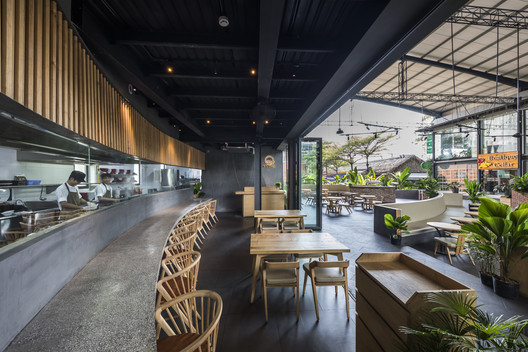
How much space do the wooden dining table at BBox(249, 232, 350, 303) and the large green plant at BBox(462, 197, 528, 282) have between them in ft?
6.98

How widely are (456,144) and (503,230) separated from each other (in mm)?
16343

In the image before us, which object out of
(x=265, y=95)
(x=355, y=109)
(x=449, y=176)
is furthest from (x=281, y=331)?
(x=449, y=176)

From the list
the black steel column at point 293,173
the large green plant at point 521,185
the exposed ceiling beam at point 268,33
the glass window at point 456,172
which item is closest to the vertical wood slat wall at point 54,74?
the exposed ceiling beam at point 268,33

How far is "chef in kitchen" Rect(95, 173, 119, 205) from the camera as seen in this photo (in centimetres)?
237

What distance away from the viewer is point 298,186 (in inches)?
262

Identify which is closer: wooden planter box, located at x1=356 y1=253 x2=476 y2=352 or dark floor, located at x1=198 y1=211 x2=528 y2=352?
wooden planter box, located at x1=356 y1=253 x2=476 y2=352

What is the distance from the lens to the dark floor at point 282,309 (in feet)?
6.93

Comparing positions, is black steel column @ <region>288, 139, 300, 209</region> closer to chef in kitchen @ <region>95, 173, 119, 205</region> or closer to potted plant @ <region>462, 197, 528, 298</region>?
potted plant @ <region>462, 197, 528, 298</region>

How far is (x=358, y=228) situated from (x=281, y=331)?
211 inches

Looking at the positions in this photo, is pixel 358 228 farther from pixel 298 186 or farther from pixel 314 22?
pixel 314 22

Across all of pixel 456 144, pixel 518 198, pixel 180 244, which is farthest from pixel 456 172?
pixel 180 244

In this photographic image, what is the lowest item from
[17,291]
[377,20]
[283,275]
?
[283,275]

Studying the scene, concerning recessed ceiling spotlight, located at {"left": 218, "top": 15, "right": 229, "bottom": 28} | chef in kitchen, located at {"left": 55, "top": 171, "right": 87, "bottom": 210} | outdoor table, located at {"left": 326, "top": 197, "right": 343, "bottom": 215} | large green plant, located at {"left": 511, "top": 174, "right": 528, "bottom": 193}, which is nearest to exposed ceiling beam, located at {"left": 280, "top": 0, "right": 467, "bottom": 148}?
recessed ceiling spotlight, located at {"left": 218, "top": 15, "right": 229, "bottom": 28}

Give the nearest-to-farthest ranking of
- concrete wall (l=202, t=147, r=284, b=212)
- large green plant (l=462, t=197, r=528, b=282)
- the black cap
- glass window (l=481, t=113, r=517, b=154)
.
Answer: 1. the black cap
2. large green plant (l=462, t=197, r=528, b=282)
3. concrete wall (l=202, t=147, r=284, b=212)
4. glass window (l=481, t=113, r=517, b=154)
